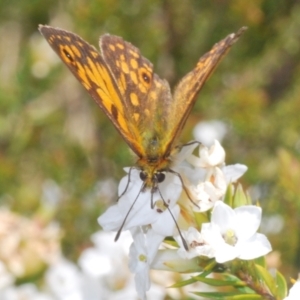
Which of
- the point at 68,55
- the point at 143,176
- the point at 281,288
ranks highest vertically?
the point at 68,55

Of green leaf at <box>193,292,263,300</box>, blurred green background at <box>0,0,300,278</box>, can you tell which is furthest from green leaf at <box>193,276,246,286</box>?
blurred green background at <box>0,0,300,278</box>

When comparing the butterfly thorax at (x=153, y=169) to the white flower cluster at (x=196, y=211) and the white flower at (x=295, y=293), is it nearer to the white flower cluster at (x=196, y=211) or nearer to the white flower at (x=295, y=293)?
the white flower cluster at (x=196, y=211)

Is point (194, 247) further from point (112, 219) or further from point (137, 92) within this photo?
point (137, 92)

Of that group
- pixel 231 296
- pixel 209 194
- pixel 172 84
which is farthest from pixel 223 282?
pixel 172 84

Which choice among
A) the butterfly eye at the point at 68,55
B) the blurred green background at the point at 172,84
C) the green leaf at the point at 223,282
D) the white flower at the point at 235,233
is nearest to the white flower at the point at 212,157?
the white flower at the point at 235,233

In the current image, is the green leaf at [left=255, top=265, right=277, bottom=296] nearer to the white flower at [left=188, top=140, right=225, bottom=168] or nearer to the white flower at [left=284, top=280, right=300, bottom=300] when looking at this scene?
the white flower at [left=284, top=280, right=300, bottom=300]

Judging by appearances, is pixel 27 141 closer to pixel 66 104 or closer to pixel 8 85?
pixel 8 85

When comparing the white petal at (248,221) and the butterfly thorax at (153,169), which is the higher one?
the butterfly thorax at (153,169)
